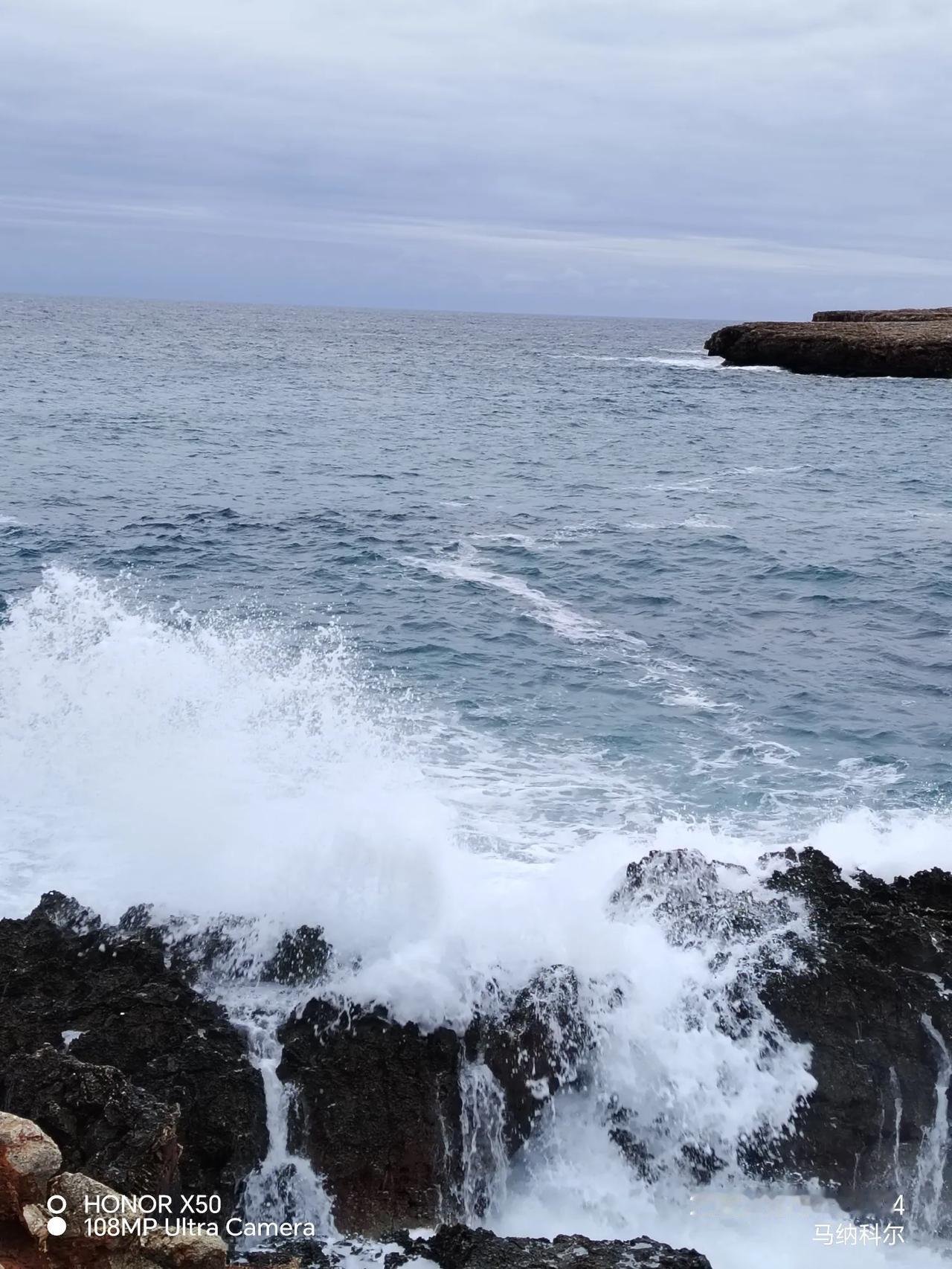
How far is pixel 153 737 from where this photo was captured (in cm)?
1211

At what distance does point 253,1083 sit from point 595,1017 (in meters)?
2.32

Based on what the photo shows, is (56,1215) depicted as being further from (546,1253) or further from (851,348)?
(851,348)

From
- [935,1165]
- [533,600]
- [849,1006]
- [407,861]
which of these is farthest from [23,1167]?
[533,600]

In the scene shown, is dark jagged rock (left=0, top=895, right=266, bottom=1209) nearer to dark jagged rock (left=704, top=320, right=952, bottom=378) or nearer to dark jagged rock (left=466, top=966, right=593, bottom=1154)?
dark jagged rock (left=466, top=966, right=593, bottom=1154)

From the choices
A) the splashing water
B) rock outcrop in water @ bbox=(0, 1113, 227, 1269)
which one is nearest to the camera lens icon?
rock outcrop in water @ bbox=(0, 1113, 227, 1269)

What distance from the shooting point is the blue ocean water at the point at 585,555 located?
44.0 feet

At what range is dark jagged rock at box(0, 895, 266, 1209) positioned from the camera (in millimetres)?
7070

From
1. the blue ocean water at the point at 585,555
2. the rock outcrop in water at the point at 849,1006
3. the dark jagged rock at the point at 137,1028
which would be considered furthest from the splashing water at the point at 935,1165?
the dark jagged rock at the point at 137,1028

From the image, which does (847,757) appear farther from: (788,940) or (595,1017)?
(595,1017)

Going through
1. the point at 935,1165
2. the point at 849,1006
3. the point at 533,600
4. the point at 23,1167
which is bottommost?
the point at 935,1165

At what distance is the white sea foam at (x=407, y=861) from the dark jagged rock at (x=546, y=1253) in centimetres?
70

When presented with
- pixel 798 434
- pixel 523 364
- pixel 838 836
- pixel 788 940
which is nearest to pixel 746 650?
pixel 838 836

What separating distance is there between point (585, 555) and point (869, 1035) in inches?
572

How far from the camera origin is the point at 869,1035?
7.89 meters
